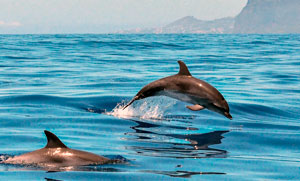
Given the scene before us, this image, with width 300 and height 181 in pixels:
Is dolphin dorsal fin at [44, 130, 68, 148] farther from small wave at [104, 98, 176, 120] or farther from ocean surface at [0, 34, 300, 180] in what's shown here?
small wave at [104, 98, 176, 120]

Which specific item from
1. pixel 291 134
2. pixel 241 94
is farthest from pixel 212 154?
pixel 241 94

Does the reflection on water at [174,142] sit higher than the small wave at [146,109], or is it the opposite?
the small wave at [146,109]

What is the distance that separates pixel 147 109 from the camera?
40.5 ft

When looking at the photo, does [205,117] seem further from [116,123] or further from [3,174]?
[3,174]

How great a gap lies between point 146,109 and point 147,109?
3cm

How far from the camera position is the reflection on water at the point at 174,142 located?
7539mm

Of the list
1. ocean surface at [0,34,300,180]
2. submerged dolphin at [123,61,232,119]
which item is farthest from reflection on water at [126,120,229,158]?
submerged dolphin at [123,61,232,119]

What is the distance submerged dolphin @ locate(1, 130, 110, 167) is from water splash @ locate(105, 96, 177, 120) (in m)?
4.69

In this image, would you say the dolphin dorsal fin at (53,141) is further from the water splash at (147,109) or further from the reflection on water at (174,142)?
the water splash at (147,109)

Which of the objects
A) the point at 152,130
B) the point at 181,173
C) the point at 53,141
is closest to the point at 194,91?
the point at 152,130

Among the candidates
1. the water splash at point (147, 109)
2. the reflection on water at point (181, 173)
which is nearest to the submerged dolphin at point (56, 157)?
the reflection on water at point (181, 173)

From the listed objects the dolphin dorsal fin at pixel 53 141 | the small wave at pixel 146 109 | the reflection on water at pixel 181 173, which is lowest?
the reflection on water at pixel 181 173

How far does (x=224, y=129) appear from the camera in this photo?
9969mm

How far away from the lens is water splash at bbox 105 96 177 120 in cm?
1157
